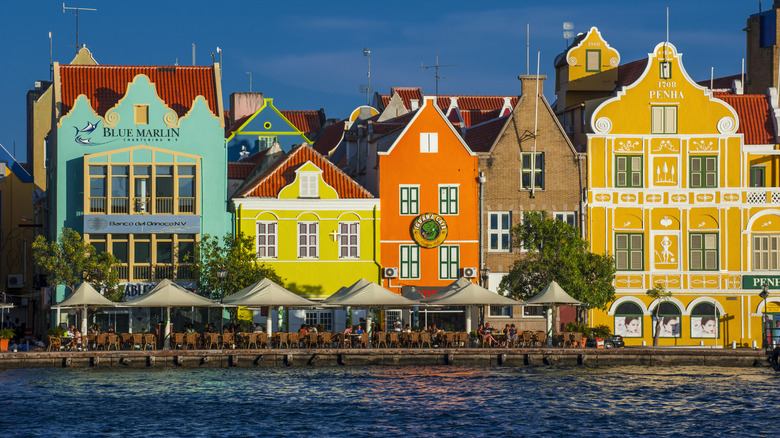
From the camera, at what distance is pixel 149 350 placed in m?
69.4

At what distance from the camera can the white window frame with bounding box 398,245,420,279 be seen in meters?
82.2

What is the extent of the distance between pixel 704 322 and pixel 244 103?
4703 centimetres

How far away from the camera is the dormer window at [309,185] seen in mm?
81375

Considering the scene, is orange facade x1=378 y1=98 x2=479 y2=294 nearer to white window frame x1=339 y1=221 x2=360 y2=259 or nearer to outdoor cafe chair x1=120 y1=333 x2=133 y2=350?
white window frame x1=339 y1=221 x2=360 y2=259

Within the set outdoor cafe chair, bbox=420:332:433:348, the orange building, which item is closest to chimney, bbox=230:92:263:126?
the orange building

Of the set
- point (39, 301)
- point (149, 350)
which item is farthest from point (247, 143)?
point (149, 350)

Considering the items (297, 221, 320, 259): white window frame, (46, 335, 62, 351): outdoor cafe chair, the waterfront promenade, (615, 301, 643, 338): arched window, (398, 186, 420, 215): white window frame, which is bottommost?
the waterfront promenade

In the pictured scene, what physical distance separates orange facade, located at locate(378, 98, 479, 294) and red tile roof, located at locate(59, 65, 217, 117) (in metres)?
10.9

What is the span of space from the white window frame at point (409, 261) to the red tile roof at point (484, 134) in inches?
281

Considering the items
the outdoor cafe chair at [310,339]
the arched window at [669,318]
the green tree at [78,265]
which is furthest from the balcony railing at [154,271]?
the arched window at [669,318]

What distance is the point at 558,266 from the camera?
76.8m

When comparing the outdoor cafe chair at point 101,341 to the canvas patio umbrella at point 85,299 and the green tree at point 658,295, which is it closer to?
the canvas patio umbrella at point 85,299

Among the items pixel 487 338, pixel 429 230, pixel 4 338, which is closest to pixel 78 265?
pixel 4 338

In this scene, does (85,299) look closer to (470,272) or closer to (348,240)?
(348,240)
